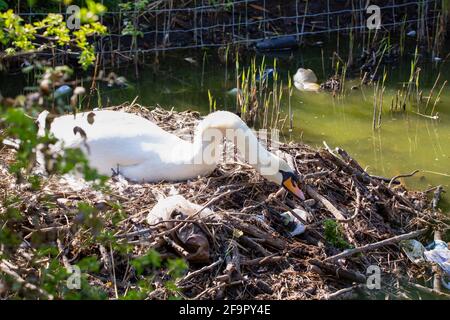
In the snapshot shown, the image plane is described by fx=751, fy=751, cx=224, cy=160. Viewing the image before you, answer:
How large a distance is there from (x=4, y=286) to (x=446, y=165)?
601cm

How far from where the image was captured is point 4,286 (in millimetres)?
3461

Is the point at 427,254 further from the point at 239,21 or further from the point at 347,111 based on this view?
the point at 239,21

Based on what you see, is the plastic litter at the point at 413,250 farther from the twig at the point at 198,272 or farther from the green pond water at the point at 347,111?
the twig at the point at 198,272

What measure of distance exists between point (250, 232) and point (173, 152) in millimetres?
1011

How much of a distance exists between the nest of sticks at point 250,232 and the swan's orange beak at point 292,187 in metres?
0.10

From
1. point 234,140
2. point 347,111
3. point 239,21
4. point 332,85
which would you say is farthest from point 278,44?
point 234,140

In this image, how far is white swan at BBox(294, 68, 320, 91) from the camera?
35.5 feet

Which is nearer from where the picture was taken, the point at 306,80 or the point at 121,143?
the point at 121,143

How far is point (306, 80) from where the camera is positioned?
35.8 ft

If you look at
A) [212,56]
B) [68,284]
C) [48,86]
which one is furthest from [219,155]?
[212,56]

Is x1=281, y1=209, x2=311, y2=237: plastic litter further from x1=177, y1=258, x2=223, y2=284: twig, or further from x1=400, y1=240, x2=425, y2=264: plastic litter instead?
x1=400, y1=240, x2=425, y2=264: plastic litter

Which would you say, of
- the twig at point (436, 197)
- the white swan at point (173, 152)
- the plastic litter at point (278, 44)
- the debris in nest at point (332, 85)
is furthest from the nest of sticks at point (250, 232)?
the plastic litter at point (278, 44)

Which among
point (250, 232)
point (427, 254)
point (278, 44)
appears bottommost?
point (427, 254)

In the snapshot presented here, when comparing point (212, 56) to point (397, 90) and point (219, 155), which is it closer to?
point (397, 90)
